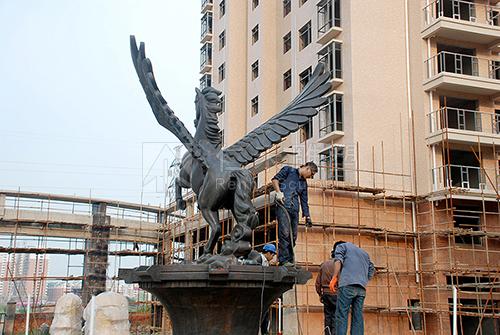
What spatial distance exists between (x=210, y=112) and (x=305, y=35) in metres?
21.4

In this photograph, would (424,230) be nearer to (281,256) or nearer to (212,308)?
(281,256)

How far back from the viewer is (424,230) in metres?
20.0

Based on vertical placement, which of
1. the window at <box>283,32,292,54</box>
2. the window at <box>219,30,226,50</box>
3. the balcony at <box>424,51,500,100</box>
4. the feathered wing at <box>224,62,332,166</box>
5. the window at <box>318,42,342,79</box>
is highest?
the window at <box>219,30,226,50</box>

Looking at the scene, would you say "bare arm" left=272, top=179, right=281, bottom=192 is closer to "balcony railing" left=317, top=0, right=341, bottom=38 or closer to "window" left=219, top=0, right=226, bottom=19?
"balcony railing" left=317, top=0, right=341, bottom=38

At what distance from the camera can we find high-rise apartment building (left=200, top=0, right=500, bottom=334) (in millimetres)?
19062

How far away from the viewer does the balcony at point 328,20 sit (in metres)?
22.4

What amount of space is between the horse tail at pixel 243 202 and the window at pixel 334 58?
54.9 feet

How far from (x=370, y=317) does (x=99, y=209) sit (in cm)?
1719

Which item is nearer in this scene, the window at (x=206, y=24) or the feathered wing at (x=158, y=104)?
the feathered wing at (x=158, y=104)

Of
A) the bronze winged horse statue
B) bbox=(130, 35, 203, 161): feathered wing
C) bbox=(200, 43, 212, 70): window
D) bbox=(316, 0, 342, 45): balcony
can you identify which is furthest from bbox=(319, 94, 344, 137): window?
bbox=(200, 43, 212, 70): window

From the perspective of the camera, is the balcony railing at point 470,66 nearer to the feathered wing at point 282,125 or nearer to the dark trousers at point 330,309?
the dark trousers at point 330,309

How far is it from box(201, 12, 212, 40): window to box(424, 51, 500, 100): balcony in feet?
63.5

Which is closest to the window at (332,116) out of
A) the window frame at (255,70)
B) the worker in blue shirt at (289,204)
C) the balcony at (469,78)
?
the balcony at (469,78)

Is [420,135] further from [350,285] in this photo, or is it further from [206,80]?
[206,80]
